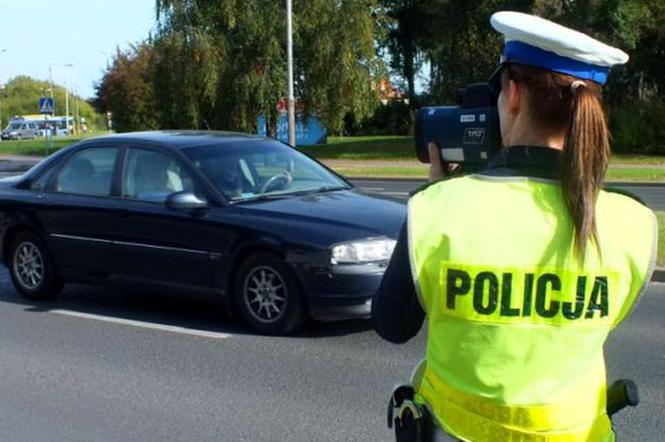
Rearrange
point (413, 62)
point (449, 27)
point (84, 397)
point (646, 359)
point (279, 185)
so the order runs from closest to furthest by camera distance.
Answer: point (84, 397)
point (646, 359)
point (279, 185)
point (449, 27)
point (413, 62)

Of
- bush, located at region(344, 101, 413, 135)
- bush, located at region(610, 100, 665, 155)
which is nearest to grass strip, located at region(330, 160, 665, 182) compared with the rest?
bush, located at region(610, 100, 665, 155)

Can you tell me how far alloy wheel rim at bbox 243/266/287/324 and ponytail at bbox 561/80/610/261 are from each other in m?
5.19

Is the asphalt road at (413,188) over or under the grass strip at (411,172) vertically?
under

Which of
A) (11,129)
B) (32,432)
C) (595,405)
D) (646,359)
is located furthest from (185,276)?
(11,129)

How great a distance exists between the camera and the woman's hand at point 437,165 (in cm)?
220

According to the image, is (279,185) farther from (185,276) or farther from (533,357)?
(533,357)

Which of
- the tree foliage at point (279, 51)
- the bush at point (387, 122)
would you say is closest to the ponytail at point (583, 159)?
the tree foliage at point (279, 51)

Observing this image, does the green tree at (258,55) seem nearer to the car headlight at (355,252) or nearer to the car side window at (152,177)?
the car side window at (152,177)

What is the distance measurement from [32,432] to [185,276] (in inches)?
101

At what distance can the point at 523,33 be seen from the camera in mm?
1812

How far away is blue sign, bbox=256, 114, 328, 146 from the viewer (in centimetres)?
3351

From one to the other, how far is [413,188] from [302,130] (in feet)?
69.5

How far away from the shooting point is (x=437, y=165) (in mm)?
2219

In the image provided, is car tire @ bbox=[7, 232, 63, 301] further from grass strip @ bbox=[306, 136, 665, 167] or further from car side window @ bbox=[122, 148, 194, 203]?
grass strip @ bbox=[306, 136, 665, 167]
